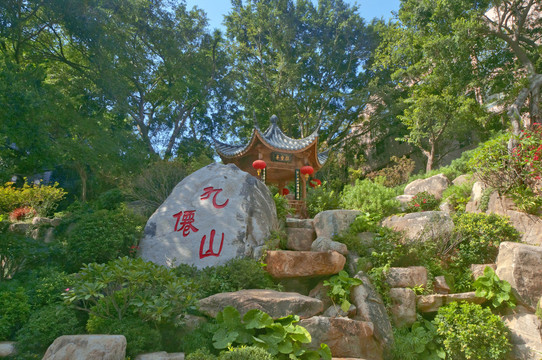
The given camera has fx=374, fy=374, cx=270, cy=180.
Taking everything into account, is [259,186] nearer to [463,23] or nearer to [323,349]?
[323,349]

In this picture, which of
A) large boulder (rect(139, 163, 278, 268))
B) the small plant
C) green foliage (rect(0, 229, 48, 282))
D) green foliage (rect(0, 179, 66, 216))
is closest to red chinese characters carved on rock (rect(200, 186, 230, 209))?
large boulder (rect(139, 163, 278, 268))

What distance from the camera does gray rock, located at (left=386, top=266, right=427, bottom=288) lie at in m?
6.74

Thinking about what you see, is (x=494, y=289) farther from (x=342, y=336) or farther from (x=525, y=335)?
(x=342, y=336)

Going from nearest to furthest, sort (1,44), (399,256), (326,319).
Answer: (326,319), (399,256), (1,44)

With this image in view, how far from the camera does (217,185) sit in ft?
25.1

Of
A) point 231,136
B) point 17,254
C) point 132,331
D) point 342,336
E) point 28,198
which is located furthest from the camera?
point 231,136

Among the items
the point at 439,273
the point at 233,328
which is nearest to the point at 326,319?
the point at 233,328

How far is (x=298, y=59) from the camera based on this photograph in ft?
74.1

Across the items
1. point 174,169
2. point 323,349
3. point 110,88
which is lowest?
point 323,349

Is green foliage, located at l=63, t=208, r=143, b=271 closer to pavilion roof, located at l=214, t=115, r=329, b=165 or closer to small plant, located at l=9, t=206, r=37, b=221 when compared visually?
small plant, located at l=9, t=206, r=37, b=221

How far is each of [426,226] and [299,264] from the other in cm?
309

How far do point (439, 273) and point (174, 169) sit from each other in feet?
26.4

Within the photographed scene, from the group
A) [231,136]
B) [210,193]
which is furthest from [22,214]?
[231,136]

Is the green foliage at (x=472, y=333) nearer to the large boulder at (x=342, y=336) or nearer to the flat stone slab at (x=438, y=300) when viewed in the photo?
the flat stone slab at (x=438, y=300)
